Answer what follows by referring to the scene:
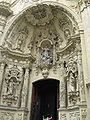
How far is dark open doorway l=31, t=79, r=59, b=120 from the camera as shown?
735cm

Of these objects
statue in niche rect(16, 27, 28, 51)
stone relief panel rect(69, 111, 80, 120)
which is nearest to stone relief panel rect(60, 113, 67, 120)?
stone relief panel rect(69, 111, 80, 120)

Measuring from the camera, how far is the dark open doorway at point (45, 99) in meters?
7.35

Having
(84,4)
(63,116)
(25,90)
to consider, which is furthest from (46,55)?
(63,116)

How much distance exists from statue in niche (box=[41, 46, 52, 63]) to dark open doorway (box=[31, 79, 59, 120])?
1.12m

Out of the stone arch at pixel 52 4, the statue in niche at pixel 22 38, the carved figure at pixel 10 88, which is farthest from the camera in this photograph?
the statue in niche at pixel 22 38

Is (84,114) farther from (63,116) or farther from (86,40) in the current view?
(86,40)

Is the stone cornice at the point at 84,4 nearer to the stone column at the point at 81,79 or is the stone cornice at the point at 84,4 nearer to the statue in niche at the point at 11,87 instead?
the stone column at the point at 81,79

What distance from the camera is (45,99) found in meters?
7.95

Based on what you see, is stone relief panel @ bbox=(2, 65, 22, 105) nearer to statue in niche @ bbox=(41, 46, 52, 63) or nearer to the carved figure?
the carved figure

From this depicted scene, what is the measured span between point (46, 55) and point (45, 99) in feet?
7.61

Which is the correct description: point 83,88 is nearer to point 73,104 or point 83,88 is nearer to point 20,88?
point 73,104

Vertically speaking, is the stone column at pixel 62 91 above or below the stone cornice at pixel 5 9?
below

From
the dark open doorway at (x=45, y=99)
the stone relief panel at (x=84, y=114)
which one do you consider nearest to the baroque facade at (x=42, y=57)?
the dark open doorway at (x=45, y=99)

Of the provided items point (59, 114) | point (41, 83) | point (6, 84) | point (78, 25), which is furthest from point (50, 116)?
point (78, 25)
